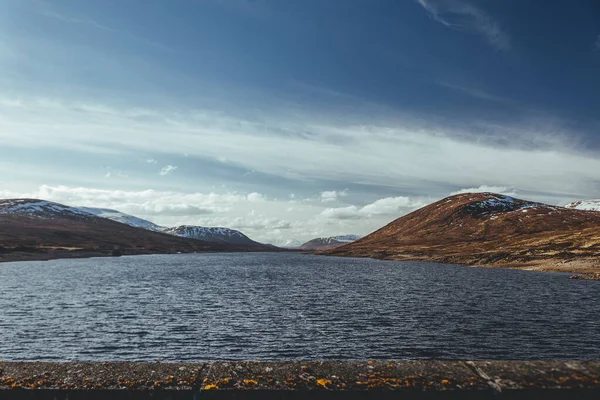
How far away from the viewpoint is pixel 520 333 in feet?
137

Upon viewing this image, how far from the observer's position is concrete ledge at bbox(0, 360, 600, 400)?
760 cm

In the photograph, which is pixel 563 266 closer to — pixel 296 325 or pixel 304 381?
pixel 296 325

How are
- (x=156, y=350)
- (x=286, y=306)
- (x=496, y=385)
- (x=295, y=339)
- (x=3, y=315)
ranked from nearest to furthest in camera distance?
(x=496, y=385)
(x=156, y=350)
(x=295, y=339)
(x=3, y=315)
(x=286, y=306)

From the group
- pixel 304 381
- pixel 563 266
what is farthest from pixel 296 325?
pixel 563 266

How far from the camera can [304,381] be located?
7.99 metres

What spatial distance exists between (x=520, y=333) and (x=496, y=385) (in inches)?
1615

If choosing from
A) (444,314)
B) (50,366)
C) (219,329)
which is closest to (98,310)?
(219,329)

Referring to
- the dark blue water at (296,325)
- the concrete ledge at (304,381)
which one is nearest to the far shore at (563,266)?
the dark blue water at (296,325)

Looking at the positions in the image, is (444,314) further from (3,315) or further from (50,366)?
(3,315)

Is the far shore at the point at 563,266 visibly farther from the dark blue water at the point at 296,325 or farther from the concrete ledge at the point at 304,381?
the concrete ledge at the point at 304,381

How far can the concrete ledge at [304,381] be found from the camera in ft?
24.9

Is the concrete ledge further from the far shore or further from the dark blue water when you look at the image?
the far shore

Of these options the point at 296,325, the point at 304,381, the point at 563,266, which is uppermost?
the point at 304,381

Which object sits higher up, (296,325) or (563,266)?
(563,266)
